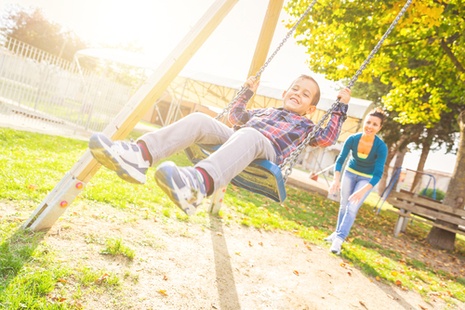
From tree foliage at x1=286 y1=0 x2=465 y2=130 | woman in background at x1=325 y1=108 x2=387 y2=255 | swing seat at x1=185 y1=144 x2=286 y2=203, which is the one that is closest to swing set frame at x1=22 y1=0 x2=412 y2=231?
swing seat at x1=185 y1=144 x2=286 y2=203

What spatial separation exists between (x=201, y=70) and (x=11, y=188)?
12567mm

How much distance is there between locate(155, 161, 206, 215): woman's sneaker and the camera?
5.41 feet

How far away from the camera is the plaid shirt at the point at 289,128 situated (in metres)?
2.58

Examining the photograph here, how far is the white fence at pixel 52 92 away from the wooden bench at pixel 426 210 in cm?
917

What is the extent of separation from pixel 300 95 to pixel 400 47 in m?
7.26

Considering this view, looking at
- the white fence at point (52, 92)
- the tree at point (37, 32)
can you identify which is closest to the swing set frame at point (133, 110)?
the white fence at point (52, 92)

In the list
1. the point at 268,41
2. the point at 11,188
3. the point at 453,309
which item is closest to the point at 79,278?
the point at 11,188

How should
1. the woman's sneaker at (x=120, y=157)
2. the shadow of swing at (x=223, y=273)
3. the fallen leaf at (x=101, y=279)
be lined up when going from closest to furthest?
the woman's sneaker at (x=120, y=157)
the fallen leaf at (x=101, y=279)
the shadow of swing at (x=223, y=273)

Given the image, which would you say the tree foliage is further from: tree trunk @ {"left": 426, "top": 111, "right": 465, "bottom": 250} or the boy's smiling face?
the boy's smiling face

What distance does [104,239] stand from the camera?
2973mm

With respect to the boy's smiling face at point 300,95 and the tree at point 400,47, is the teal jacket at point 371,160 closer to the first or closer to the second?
the boy's smiling face at point 300,95

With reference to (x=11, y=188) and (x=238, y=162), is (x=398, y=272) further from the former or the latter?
(x=11, y=188)

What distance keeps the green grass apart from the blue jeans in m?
0.59

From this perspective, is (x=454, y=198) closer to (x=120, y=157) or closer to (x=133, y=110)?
(x=133, y=110)
